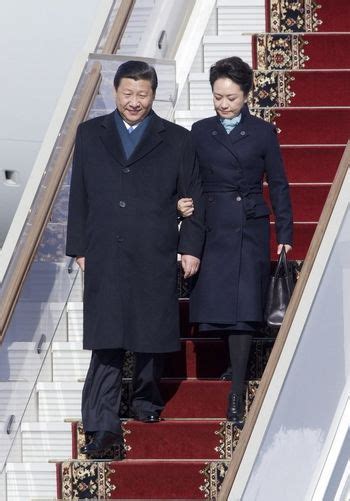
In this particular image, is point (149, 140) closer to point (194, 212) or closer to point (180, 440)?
point (194, 212)

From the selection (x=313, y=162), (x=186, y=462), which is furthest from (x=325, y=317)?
(x=313, y=162)

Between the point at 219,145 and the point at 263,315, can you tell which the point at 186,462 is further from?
the point at 219,145

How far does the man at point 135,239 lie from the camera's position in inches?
290

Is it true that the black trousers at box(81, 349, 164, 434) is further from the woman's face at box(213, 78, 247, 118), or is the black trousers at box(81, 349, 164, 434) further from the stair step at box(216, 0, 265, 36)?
the stair step at box(216, 0, 265, 36)

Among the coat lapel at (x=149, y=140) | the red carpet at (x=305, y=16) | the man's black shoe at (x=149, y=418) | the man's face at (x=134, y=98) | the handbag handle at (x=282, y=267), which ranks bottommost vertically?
the man's black shoe at (x=149, y=418)

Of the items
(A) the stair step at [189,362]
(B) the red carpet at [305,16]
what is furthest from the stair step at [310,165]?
(A) the stair step at [189,362]

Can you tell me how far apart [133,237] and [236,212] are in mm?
469

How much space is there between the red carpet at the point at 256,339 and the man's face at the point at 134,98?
0.99 m

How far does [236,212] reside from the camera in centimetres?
760

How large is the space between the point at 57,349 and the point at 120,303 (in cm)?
66

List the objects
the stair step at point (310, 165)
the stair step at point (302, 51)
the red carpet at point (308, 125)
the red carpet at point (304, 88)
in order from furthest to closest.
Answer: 1. the stair step at point (302, 51)
2. the red carpet at point (304, 88)
3. the red carpet at point (308, 125)
4. the stair step at point (310, 165)

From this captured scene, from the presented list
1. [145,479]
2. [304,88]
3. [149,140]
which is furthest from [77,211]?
[304,88]

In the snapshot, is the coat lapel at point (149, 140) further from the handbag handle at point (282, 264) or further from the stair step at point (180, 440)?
the stair step at point (180, 440)

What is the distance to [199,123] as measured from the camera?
7793 millimetres
